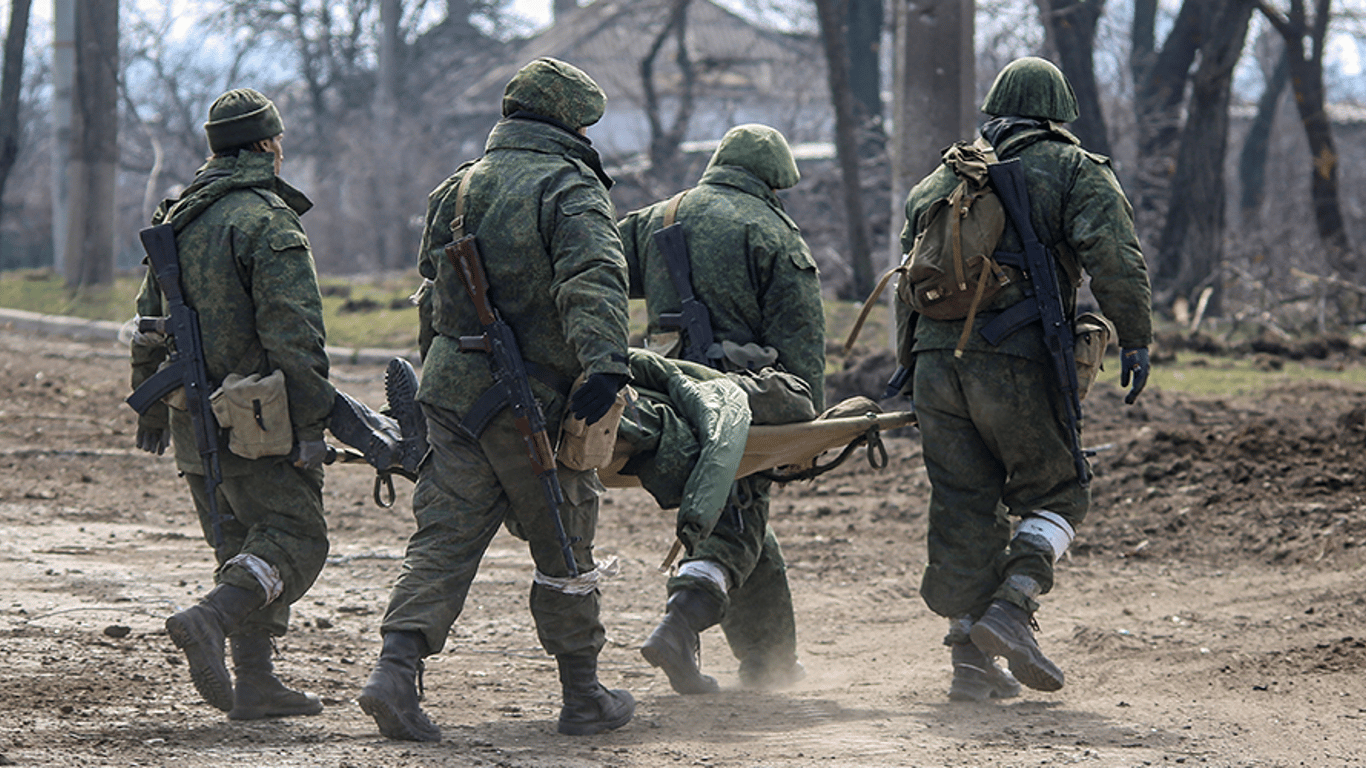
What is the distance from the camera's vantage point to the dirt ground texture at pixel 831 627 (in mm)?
4301

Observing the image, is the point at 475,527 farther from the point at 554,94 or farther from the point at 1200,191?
the point at 1200,191

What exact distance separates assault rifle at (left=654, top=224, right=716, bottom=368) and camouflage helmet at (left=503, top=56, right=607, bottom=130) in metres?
1.03

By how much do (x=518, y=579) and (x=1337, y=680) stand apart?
3549 mm

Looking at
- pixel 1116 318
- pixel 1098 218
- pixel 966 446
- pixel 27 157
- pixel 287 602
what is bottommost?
pixel 287 602

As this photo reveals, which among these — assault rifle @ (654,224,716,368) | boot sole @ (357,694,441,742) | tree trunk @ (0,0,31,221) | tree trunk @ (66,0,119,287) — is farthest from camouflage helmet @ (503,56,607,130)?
tree trunk @ (0,0,31,221)

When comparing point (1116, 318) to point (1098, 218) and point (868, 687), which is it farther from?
point (868, 687)

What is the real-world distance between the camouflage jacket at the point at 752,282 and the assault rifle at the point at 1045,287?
2.63ft

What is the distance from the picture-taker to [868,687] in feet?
18.0

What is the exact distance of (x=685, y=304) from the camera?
5.48 metres

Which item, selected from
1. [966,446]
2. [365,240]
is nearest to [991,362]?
[966,446]

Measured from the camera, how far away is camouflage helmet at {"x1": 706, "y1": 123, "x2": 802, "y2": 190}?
5730mm

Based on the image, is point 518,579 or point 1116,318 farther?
point 518,579

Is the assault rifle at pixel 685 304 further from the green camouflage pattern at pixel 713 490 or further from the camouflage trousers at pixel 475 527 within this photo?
the camouflage trousers at pixel 475 527

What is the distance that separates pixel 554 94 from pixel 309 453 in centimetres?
140
